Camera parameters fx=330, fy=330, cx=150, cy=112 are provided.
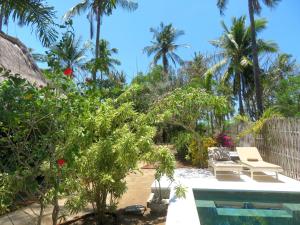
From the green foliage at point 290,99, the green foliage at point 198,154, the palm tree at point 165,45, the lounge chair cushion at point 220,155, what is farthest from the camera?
the palm tree at point 165,45

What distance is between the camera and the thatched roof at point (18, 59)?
298 inches

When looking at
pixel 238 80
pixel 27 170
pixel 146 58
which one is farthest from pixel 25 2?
pixel 146 58

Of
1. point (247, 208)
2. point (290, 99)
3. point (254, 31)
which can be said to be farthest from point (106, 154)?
Result: point (290, 99)

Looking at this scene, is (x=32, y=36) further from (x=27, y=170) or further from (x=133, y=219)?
(x=133, y=219)

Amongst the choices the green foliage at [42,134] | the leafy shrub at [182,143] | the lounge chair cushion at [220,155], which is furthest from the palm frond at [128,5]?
the green foliage at [42,134]

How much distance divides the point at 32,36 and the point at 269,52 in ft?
85.2

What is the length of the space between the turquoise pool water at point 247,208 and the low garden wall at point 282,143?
2522 millimetres

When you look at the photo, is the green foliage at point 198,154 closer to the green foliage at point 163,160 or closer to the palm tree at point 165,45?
the green foliage at point 163,160

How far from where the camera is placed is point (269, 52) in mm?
27906

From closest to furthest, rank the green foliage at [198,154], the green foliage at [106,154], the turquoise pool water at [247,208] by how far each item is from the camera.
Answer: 1. the green foliage at [106,154]
2. the turquoise pool water at [247,208]
3. the green foliage at [198,154]

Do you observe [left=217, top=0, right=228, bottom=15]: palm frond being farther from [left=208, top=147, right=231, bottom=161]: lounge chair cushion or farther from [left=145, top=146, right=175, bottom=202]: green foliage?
[left=145, top=146, right=175, bottom=202]: green foliage

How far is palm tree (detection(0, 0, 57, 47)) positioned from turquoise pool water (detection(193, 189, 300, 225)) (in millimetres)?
4152

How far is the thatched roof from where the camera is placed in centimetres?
757

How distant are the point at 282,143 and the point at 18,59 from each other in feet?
26.4
